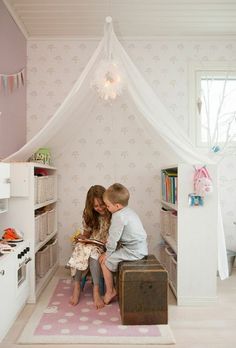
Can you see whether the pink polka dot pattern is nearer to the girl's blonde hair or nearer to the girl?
the girl

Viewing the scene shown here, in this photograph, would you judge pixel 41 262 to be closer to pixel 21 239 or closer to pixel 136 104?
pixel 21 239

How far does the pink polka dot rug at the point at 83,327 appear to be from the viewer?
2215mm

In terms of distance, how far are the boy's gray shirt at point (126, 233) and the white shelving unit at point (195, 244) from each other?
1.13 feet

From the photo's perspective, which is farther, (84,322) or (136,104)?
(136,104)

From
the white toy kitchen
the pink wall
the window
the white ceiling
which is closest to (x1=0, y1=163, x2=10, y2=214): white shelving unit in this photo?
the white toy kitchen

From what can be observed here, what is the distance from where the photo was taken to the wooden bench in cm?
244

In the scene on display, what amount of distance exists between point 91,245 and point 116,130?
60.5 inches

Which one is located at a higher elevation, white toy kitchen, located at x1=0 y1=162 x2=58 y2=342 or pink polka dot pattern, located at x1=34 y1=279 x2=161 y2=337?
white toy kitchen, located at x1=0 y1=162 x2=58 y2=342

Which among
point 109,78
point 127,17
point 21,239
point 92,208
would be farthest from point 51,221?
point 127,17

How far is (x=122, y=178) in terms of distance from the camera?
4008mm

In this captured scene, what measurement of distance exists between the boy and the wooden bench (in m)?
0.32

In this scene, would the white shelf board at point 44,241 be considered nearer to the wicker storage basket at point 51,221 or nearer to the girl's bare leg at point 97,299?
the wicker storage basket at point 51,221

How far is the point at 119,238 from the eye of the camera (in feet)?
8.96

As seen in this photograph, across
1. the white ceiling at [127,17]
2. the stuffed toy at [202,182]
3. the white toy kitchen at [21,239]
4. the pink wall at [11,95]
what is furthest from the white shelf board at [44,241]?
the white ceiling at [127,17]
